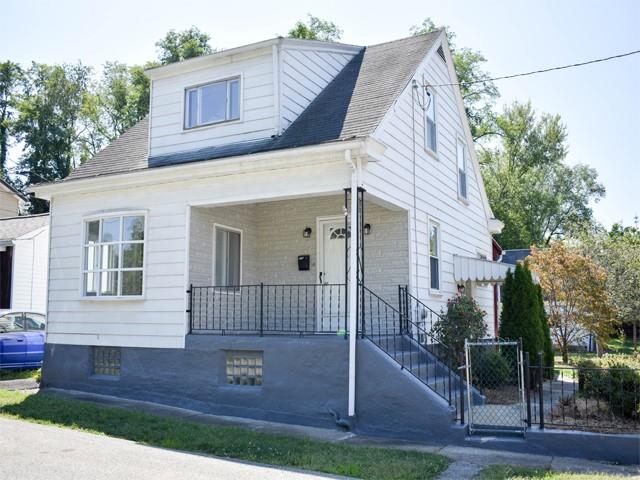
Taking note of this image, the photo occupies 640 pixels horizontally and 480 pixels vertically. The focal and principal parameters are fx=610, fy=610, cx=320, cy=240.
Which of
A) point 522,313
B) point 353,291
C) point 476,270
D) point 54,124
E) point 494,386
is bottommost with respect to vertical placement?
point 494,386

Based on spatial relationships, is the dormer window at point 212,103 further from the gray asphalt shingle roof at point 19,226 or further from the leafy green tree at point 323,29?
the leafy green tree at point 323,29

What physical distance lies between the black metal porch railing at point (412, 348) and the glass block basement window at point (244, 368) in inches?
78.0

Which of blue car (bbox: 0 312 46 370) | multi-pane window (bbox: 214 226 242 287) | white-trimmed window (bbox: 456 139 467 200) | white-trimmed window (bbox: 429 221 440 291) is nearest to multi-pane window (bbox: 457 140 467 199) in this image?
white-trimmed window (bbox: 456 139 467 200)

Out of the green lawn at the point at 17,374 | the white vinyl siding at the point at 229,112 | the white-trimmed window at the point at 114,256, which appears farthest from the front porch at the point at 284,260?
the green lawn at the point at 17,374

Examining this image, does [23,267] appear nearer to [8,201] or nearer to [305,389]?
[8,201]

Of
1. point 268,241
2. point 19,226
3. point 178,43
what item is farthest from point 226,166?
point 178,43

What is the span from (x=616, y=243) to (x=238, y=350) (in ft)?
74.1

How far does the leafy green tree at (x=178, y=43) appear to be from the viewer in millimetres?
35062

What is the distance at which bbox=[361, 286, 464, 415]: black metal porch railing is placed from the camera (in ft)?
31.6

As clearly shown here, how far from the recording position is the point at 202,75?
12617mm

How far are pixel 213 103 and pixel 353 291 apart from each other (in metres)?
5.43

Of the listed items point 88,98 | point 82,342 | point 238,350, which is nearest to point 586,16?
point 238,350

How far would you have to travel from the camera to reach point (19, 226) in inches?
932

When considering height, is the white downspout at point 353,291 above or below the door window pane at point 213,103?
below
